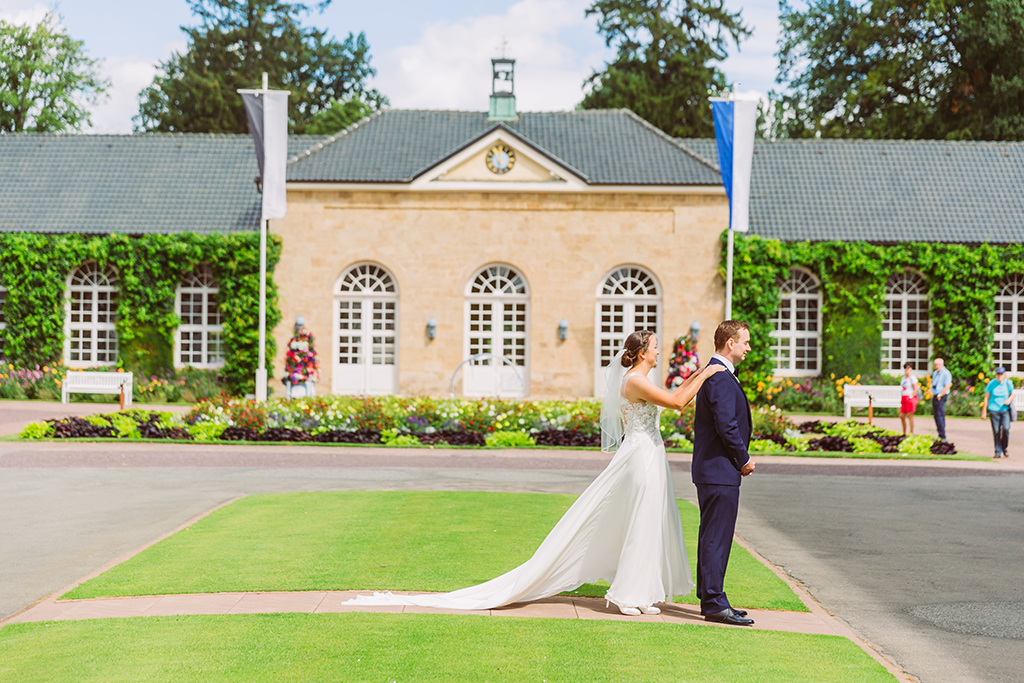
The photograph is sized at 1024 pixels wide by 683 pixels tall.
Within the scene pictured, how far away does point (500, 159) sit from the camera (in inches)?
988

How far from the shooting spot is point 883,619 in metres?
6.26

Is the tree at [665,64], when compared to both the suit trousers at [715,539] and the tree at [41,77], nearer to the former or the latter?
the tree at [41,77]

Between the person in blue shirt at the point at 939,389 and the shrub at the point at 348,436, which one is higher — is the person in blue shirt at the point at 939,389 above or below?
above

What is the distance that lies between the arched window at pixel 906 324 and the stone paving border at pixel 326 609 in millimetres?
20991

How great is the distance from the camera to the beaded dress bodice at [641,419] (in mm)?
6297

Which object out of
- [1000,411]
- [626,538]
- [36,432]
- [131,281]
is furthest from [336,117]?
[626,538]

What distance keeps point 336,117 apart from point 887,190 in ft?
83.2

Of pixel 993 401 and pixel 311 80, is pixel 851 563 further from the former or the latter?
pixel 311 80

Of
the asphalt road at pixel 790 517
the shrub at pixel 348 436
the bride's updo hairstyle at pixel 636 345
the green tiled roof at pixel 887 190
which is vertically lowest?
the asphalt road at pixel 790 517

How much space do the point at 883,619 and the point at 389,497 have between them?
214 inches

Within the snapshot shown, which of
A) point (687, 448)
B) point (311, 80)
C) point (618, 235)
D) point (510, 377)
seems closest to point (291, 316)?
point (510, 377)

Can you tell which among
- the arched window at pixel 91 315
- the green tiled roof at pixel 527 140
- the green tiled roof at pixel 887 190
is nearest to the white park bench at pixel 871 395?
the green tiled roof at pixel 887 190

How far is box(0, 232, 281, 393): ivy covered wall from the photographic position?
25.2 meters

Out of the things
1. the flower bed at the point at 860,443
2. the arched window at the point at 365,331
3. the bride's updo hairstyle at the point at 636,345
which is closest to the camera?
the bride's updo hairstyle at the point at 636,345
